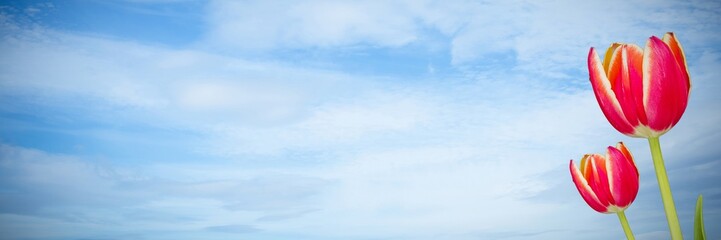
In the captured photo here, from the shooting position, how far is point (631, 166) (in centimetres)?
219

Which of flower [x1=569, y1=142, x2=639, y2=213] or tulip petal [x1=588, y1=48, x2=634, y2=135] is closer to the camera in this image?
tulip petal [x1=588, y1=48, x2=634, y2=135]

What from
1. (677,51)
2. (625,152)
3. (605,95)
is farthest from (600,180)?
(677,51)

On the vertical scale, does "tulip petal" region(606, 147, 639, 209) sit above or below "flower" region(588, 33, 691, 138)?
below

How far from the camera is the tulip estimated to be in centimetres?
218

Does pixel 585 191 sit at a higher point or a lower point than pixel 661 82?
lower

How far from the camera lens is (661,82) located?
182 cm

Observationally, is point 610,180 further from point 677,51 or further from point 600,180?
point 677,51

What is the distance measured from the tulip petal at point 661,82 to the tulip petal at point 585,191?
0.52 meters

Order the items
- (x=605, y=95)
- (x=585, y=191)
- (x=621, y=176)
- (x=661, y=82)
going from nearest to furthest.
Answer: (x=661, y=82)
(x=605, y=95)
(x=621, y=176)
(x=585, y=191)

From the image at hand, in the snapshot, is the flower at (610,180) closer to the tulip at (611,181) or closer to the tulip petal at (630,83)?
the tulip at (611,181)

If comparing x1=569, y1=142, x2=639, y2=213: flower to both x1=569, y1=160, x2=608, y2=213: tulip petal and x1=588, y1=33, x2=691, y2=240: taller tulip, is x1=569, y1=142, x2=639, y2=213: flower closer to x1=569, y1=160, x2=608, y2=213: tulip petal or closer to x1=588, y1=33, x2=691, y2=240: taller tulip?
x1=569, y1=160, x2=608, y2=213: tulip petal

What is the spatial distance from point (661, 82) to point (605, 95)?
0.59 ft

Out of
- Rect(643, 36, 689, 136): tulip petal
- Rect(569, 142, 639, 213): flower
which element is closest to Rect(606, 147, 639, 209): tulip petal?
Rect(569, 142, 639, 213): flower

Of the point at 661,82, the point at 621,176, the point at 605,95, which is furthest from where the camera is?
the point at 621,176
